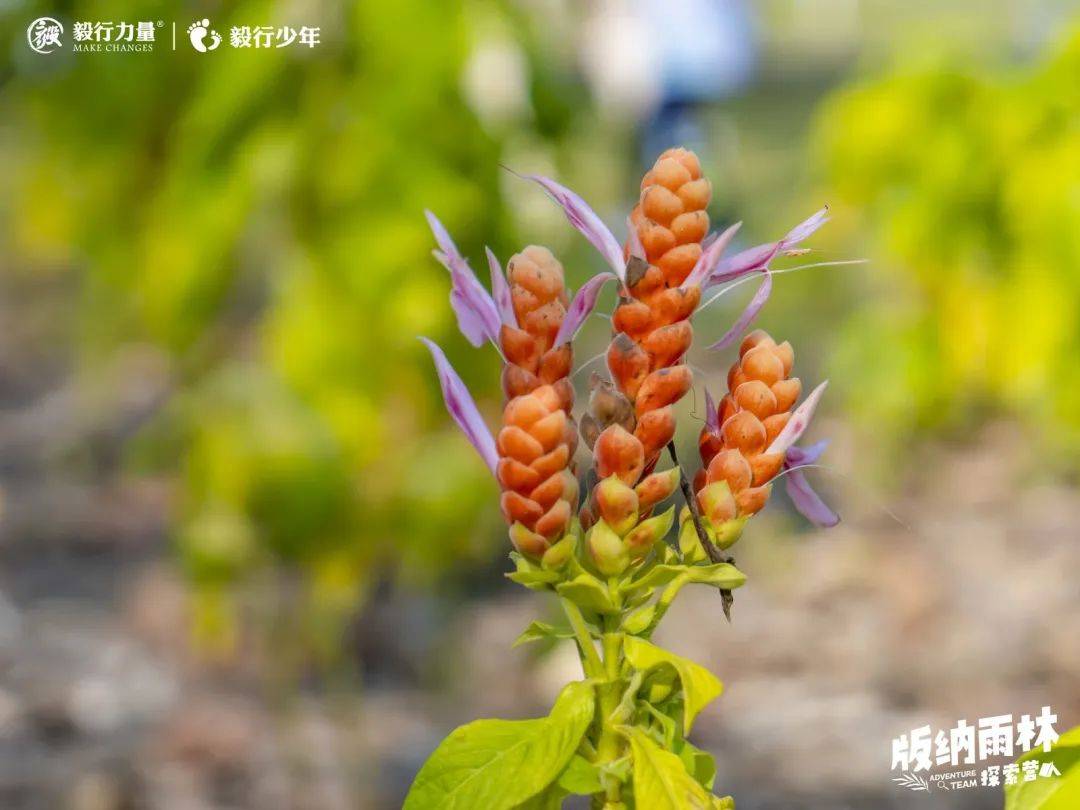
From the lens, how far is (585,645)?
15.4 inches

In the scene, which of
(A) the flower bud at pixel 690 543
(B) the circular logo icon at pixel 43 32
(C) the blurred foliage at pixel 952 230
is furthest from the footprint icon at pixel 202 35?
(A) the flower bud at pixel 690 543

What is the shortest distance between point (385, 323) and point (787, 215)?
123cm

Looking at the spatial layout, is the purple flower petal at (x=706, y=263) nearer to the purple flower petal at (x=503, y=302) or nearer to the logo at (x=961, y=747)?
the purple flower petal at (x=503, y=302)

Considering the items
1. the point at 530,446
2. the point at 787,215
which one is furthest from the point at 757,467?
the point at 787,215

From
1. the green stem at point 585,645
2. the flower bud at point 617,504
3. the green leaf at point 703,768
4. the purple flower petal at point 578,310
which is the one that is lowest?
the green leaf at point 703,768

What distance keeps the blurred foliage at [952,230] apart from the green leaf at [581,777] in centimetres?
102

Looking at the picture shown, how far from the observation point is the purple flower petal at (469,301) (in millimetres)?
381

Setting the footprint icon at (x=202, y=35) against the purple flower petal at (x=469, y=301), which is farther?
the footprint icon at (x=202, y=35)

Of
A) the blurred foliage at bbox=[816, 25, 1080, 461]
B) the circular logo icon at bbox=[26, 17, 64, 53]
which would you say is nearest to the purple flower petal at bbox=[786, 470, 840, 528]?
the blurred foliage at bbox=[816, 25, 1080, 461]

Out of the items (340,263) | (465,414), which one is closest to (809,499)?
(465,414)

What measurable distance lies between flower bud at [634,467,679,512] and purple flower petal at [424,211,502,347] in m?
0.06

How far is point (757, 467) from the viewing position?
1.26 ft

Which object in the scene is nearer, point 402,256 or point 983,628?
point 402,256

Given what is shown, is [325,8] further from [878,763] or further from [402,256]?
[878,763]
